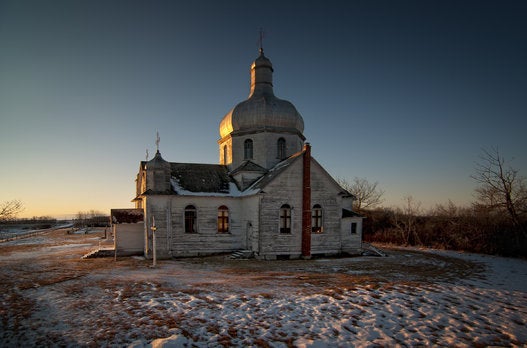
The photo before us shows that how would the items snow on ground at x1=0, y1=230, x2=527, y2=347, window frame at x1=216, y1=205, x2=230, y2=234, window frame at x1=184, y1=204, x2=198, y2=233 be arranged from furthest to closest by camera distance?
window frame at x1=216, y1=205, x2=230, y2=234, window frame at x1=184, y1=204, x2=198, y2=233, snow on ground at x1=0, y1=230, x2=527, y2=347

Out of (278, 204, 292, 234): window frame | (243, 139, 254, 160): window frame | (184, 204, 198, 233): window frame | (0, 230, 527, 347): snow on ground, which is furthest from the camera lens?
(243, 139, 254, 160): window frame

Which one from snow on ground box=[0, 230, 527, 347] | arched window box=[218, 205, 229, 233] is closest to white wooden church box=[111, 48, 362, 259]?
arched window box=[218, 205, 229, 233]

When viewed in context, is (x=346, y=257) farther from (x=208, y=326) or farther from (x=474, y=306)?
(x=208, y=326)

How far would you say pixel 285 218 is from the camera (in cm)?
1981

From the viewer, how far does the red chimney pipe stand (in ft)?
64.2

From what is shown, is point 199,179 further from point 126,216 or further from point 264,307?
point 264,307

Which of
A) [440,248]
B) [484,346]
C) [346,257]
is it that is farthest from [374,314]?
[440,248]

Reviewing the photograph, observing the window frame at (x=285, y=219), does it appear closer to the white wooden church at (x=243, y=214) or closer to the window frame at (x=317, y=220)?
the white wooden church at (x=243, y=214)

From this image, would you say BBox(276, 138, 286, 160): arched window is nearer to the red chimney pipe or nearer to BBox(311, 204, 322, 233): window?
the red chimney pipe

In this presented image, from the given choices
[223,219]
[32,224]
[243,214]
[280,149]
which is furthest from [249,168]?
[32,224]

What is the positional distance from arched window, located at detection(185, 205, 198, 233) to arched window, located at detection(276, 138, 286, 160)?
836 cm

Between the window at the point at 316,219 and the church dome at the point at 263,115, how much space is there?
7.54 m

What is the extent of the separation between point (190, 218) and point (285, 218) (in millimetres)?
6772

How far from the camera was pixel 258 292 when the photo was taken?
10781 millimetres
